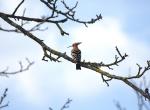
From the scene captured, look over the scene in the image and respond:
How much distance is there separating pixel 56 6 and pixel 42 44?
63cm

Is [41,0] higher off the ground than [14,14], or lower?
higher

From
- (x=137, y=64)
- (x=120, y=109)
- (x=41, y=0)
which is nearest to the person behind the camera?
(x=137, y=64)

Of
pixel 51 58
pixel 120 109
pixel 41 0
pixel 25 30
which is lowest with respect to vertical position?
pixel 120 109

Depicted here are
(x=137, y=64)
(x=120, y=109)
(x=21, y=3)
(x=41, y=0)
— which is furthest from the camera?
(x=120, y=109)

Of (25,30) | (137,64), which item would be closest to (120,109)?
(137,64)

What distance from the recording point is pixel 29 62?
24.4 feet

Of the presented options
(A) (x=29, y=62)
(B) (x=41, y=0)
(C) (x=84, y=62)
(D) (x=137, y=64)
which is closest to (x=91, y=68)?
(C) (x=84, y=62)

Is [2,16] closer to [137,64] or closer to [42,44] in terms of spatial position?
[42,44]

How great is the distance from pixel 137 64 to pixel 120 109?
1836mm

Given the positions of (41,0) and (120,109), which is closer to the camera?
(41,0)

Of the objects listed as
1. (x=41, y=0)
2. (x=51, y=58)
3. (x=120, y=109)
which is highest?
(x=41, y=0)

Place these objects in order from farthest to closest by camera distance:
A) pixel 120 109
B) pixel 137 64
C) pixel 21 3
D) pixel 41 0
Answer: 1. pixel 120 109
2. pixel 41 0
3. pixel 21 3
4. pixel 137 64

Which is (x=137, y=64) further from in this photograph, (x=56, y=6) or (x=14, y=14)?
(x=14, y=14)

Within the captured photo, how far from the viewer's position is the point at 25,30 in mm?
6105
